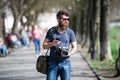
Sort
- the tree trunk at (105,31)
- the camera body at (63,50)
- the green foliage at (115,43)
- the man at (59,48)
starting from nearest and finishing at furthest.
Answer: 1. the camera body at (63,50)
2. the man at (59,48)
3. the tree trunk at (105,31)
4. the green foliage at (115,43)

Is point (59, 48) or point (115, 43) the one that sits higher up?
point (59, 48)

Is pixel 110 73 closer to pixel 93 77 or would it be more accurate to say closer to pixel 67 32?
pixel 93 77

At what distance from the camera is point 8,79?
16.1 meters

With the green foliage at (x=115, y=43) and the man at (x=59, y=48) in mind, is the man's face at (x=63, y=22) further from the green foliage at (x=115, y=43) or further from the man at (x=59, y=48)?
the green foliage at (x=115, y=43)

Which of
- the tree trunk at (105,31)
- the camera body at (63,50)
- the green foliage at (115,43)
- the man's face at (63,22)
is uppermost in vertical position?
the man's face at (63,22)

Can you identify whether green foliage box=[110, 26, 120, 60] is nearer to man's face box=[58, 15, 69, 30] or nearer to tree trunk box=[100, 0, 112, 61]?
tree trunk box=[100, 0, 112, 61]

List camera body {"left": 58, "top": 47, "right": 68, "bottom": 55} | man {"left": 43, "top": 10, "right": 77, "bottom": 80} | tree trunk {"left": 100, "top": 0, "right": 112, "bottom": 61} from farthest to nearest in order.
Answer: tree trunk {"left": 100, "top": 0, "right": 112, "bottom": 61} < man {"left": 43, "top": 10, "right": 77, "bottom": 80} < camera body {"left": 58, "top": 47, "right": 68, "bottom": 55}

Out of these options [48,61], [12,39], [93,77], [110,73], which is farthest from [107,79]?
[12,39]

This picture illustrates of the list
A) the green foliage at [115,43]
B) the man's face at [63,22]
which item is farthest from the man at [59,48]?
the green foliage at [115,43]

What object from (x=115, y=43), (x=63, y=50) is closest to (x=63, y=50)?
(x=63, y=50)

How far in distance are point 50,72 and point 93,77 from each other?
685 centimetres

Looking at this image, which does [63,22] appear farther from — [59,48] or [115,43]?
[115,43]

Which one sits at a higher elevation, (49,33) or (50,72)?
(49,33)

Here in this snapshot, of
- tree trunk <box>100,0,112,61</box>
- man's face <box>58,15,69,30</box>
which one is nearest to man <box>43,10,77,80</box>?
man's face <box>58,15,69,30</box>
